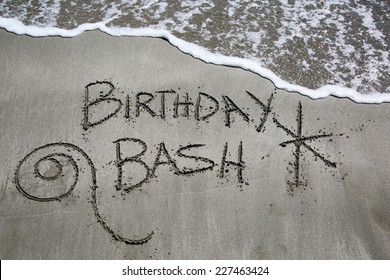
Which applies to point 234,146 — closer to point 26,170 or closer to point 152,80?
point 152,80

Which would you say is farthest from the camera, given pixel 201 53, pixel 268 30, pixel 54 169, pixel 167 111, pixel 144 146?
pixel 268 30

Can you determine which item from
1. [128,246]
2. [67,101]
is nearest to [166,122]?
[67,101]

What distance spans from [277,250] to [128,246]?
3.33 feet

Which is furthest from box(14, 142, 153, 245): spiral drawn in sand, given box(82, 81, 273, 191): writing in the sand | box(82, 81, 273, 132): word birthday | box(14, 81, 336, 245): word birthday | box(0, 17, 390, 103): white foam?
box(0, 17, 390, 103): white foam

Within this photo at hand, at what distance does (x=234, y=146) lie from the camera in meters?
3.20

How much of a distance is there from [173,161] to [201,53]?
129 centimetres

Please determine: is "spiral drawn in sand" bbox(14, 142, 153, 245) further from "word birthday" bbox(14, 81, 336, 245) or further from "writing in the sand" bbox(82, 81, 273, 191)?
"writing in the sand" bbox(82, 81, 273, 191)

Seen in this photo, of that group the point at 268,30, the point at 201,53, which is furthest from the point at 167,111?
the point at 268,30

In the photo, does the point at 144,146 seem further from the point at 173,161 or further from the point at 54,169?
the point at 54,169

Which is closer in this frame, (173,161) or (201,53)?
(173,161)

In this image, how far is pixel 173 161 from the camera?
3.09m

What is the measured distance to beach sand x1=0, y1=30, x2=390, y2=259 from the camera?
8.84 ft

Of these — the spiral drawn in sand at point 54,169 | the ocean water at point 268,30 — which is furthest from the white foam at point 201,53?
the spiral drawn in sand at point 54,169

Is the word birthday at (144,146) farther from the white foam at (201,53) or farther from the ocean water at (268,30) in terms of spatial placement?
the ocean water at (268,30)
